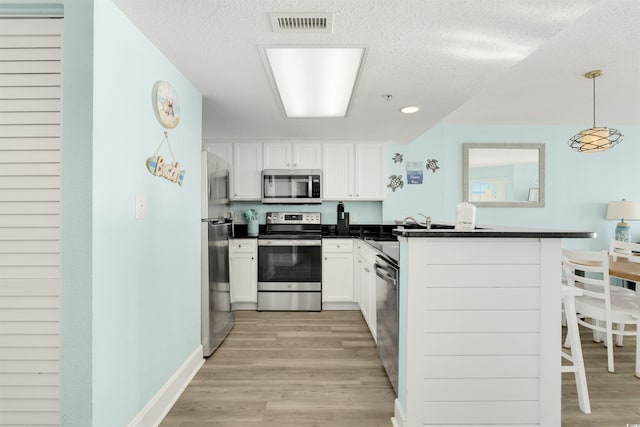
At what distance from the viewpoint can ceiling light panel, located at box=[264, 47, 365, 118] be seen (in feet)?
6.54

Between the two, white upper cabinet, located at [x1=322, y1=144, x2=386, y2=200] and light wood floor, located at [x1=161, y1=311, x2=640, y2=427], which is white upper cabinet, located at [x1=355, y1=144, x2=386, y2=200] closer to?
white upper cabinet, located at [x1=322, y1=144, x2=386, y2=200]

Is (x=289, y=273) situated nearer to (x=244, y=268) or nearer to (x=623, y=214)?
(x=244, y=268)

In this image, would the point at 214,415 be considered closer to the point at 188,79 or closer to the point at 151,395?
the point at 151,395

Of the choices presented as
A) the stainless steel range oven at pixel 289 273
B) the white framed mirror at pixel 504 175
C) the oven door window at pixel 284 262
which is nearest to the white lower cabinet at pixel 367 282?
the stainless steel range oven at pixel 289 273

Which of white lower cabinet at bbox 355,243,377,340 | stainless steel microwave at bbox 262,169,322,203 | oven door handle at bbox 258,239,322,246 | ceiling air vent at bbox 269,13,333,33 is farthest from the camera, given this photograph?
stainless steel microwave at bbox 262,169,322,203

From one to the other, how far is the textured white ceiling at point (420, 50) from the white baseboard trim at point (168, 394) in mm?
2060

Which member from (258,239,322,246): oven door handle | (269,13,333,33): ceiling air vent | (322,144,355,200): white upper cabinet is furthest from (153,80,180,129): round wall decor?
(322,144,355,200): white upper cabinet

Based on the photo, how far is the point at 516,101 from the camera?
11.4 feet

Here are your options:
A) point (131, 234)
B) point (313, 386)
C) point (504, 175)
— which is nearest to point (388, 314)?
point (313, 386)

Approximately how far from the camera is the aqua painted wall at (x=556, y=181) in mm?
4492

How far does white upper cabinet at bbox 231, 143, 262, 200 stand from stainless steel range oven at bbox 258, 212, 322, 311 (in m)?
0.70

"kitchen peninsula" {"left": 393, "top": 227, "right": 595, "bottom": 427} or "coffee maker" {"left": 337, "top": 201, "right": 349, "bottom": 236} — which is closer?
"kitchen peninsula" {"left": 393, "top": 227, "right": 595, "bottom": 427}

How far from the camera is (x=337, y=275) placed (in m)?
Answer: 4.12

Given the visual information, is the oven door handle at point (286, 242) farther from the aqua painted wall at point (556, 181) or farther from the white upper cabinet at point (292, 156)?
the aqua painted wall at point (556, 181)
